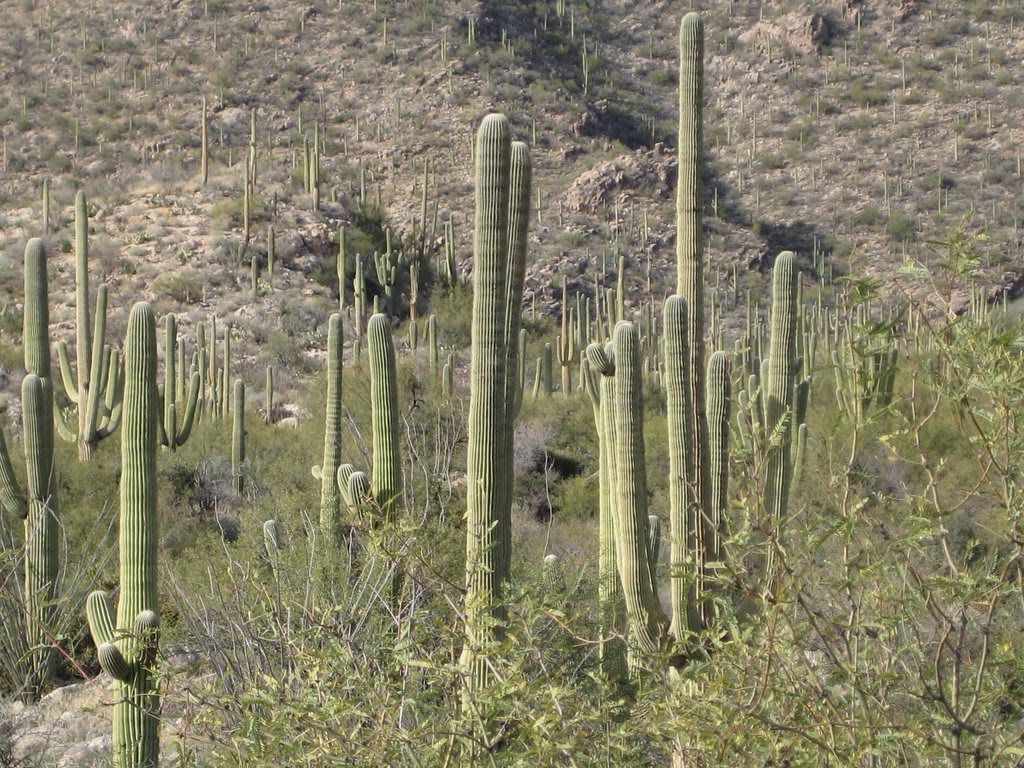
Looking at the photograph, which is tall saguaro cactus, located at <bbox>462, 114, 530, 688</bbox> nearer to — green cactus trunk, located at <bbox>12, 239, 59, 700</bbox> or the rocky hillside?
green cactus trunk, located at <bbox>12, 239, 59, 700</bbox>

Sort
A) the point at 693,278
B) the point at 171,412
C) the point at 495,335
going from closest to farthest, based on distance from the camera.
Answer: the point at 495,335 < the point at 693,278 < the point at 171,412

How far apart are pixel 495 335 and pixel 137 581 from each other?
2.72m

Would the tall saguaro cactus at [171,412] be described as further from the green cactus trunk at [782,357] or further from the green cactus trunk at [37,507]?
the green cactus trunk at [782,357]

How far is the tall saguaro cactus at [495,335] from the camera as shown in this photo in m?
5.55

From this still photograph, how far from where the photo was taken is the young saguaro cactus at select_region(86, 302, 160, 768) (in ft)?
21.0

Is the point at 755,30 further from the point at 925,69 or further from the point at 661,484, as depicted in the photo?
the point at 661,484

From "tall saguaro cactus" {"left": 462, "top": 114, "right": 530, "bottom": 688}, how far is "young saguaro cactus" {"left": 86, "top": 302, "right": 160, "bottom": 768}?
6.06 ft

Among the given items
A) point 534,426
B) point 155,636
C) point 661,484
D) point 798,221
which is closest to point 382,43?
point 798,221

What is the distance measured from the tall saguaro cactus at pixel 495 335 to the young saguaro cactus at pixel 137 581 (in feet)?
6.06

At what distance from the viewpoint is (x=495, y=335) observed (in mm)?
5707

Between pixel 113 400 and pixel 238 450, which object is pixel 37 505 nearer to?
pixel 113 400

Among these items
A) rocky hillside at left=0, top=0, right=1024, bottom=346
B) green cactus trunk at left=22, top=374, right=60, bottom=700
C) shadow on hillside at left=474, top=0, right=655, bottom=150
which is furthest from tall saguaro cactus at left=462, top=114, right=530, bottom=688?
shadow on hillside at left=474, top=0, right=655, bottom=150

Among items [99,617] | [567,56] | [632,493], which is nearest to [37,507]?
[99,617]

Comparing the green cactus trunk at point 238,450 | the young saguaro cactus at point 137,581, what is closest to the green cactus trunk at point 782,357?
the young saguaro cactus at point 137,581
